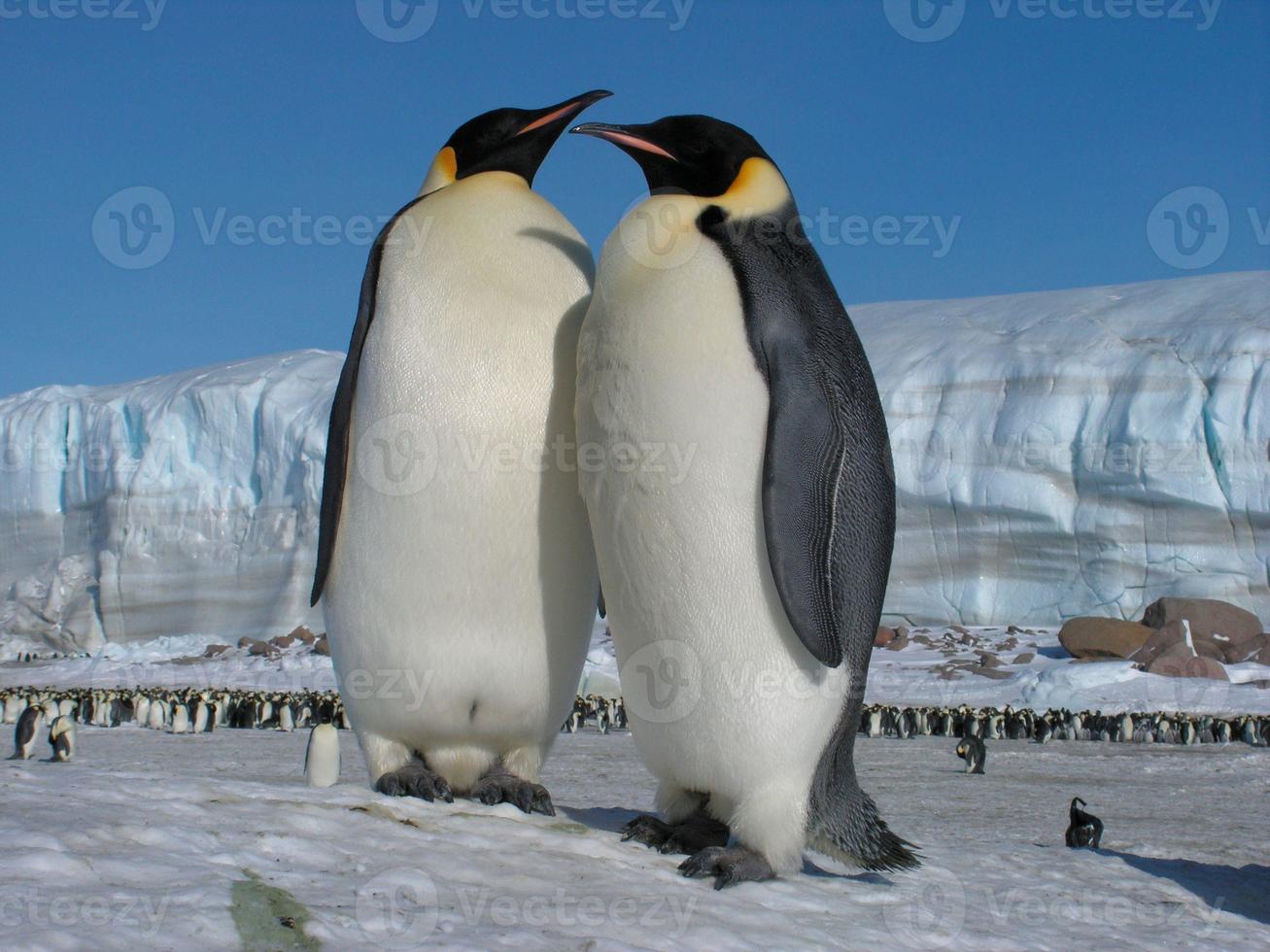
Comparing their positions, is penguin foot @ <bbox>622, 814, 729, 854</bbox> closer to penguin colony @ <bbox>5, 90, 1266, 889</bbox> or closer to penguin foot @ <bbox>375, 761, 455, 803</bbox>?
penguin colony @ <bbox>5, 90, 1266, 889</bbox>

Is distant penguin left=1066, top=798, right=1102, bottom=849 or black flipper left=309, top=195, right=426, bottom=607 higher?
black flipper left=309, top=195, right=426, bottom=607

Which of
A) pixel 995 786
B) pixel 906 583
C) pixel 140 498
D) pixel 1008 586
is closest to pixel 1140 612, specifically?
pixel 1008 586

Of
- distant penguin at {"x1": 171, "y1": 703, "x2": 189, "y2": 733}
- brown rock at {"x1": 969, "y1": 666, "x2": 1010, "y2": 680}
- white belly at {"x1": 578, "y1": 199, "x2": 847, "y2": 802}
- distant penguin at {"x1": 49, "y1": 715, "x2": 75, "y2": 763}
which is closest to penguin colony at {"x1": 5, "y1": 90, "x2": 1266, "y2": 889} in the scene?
white belly at {"x1": 578, "y1": 199, "x2": 847, "y2": 802}

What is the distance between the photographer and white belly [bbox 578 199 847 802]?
298 centimetres

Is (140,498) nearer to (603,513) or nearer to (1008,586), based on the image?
(1008,586)

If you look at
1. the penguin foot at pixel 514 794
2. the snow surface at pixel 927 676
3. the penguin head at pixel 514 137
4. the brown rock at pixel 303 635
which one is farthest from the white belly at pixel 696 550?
the brown rock at pixel 303 635

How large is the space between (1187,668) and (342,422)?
20343 millimetres

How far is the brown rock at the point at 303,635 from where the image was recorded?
29250 millimetres

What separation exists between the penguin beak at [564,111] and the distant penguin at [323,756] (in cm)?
327

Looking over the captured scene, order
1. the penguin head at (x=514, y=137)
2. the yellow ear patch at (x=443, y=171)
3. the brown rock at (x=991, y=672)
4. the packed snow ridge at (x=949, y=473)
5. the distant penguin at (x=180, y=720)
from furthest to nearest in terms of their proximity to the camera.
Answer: the packed snow ridge at (x=949, y=473) < the brown rock at (x=991, y=672) < the distant penguin at (x=180, y=720) < the yellow ear patch at (x=443, y=171) < the penguin head at (x=514, y=137)

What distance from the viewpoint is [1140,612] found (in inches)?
1057

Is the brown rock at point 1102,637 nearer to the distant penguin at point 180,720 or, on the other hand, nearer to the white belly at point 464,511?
the distant penguin at point 180,720

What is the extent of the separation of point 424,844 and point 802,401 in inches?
52.9

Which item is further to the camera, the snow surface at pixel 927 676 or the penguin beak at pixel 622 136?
the snow surface at pixel 927 676
